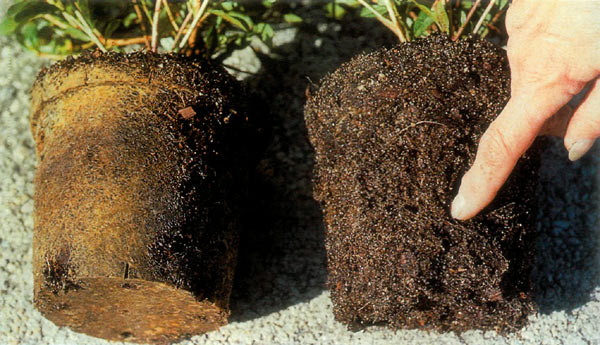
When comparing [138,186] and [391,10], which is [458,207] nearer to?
[391,10]

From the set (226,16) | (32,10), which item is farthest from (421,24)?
(32,10)

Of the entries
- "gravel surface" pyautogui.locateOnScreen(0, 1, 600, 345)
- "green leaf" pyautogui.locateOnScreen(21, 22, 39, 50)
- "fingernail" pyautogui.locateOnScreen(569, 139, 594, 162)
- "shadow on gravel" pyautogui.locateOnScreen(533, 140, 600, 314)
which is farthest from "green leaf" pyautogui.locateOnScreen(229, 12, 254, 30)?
"shadow on gravel" pyautogui.locateOnScreen(533, 140, 600, 314)

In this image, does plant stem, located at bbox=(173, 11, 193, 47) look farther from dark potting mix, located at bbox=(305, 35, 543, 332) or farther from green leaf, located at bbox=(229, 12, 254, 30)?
dark potting mix, located at bbox=(305, 35, 543, 332)

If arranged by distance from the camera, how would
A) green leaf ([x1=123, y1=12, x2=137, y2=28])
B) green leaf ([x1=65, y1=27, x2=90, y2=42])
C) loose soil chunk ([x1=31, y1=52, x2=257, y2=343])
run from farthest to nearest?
green leaf ([x1=123, y1=12, x2=137, y2=28])
green leaf ([x1=65, y1=27, x2=90, y2=42])
loose soil chunk ([x1=31, y1=52, x2=257, y2=343])

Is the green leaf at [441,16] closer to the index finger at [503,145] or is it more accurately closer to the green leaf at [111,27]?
the index finger at [503,145]

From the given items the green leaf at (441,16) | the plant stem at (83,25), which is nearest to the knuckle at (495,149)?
the green leaf at (441,16)

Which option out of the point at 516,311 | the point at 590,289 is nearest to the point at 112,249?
the point at 516,311
